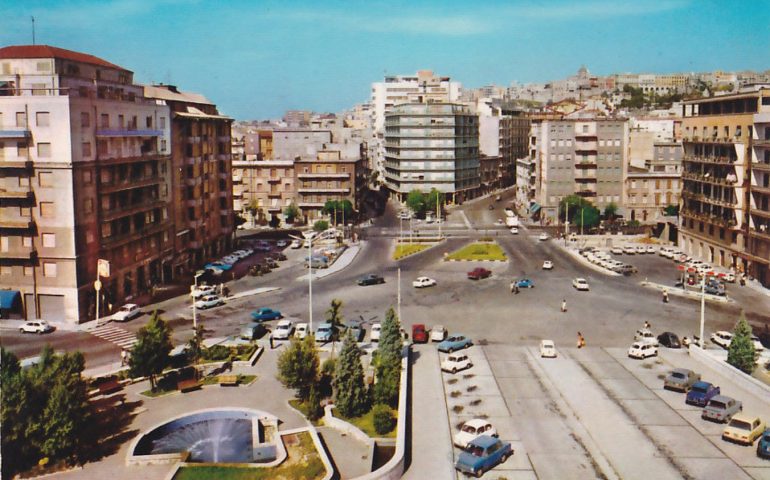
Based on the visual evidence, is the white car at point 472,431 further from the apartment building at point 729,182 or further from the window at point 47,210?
the apartment building at point 729,182

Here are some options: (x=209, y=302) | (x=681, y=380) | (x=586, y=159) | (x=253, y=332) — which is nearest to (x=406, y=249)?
(x=209, y=302)

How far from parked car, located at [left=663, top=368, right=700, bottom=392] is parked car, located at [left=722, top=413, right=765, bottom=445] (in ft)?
24.1

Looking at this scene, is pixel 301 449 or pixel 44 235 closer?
pixel 301 449

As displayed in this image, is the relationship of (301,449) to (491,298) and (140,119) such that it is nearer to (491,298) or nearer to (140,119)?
(491,298)

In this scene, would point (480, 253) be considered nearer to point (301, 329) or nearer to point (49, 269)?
point (301, 329)

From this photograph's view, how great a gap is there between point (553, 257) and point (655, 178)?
38831mm

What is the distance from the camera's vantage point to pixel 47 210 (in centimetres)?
6259

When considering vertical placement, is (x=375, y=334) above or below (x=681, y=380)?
above

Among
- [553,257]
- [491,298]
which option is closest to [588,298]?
[491,298]

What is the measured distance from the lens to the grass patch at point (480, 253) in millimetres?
96944

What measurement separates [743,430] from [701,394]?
5824 mm

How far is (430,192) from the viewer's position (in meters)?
153

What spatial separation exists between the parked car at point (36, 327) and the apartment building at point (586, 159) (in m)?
90.7

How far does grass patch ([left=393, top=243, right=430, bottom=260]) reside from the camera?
10039 cm
